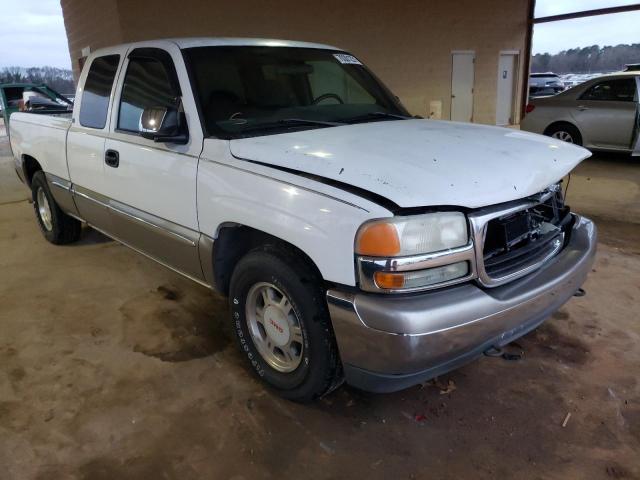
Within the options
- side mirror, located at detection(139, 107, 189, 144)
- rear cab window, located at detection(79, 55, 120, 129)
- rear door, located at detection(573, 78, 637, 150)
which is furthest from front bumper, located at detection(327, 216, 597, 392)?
rear door, located at detection(573, 78, 637, 150)

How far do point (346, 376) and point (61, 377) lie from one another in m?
1.83

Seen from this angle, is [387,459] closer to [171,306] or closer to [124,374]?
[124,374]

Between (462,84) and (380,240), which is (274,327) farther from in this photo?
(462,84)

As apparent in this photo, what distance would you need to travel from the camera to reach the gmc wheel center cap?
2.62 metres

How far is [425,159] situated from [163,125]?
1.46 meters

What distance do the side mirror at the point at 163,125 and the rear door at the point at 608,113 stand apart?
8.38 m

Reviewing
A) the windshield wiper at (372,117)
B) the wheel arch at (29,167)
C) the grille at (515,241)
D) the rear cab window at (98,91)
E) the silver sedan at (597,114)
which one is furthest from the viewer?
the silver sedan at (597,114)

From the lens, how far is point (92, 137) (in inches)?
152

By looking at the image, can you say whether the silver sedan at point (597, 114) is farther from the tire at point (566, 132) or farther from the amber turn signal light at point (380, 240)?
the amber turn signal light at point (380, 240)

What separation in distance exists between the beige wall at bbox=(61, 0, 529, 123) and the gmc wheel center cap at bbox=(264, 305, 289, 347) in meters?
7.74

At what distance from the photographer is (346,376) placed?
90.4 inches

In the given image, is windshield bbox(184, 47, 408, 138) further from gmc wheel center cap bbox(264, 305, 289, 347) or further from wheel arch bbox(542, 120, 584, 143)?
wheel arch bbox(542, 120, 584, 143)

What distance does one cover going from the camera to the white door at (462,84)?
570 inches

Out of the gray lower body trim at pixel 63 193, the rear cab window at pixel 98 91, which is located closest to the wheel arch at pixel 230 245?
the rear cab window at pixel 98 91
